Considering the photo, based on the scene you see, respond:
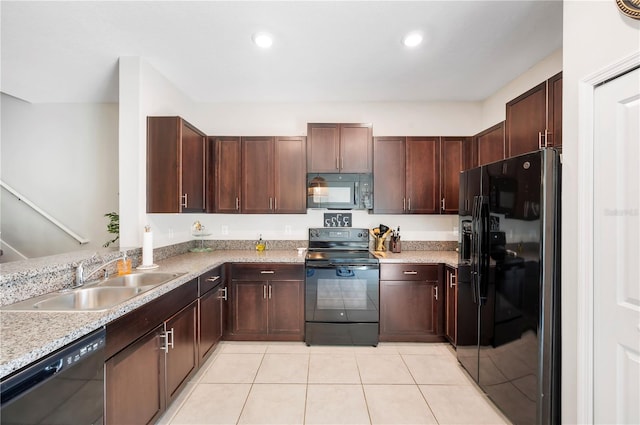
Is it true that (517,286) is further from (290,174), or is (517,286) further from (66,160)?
(66,160)

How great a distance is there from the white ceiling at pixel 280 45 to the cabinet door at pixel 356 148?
0.46 m

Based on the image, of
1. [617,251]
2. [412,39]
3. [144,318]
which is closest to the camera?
[617,251]

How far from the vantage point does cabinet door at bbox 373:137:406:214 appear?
3.14 meters

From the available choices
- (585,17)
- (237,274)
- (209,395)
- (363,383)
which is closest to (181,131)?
(237,274)

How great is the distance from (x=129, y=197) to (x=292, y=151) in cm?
169

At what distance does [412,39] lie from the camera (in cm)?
217

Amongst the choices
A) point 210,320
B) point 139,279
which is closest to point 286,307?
point 210,320

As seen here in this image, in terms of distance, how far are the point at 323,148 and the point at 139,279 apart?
7.12 feet

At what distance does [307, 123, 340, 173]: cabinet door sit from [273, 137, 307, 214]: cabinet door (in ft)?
0.35

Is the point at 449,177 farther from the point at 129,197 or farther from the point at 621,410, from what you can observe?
the point at 129,197

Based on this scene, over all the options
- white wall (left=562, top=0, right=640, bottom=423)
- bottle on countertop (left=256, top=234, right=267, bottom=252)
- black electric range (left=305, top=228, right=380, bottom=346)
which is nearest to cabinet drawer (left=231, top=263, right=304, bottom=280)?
black electric range (left=305, top=228, right=380, bottom=346)

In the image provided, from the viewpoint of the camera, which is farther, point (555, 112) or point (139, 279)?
point (139, 279)

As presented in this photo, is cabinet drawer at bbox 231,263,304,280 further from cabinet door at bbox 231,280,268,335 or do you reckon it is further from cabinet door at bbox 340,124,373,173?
cabinet door at bbox 340,124,373,173

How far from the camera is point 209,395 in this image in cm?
207
